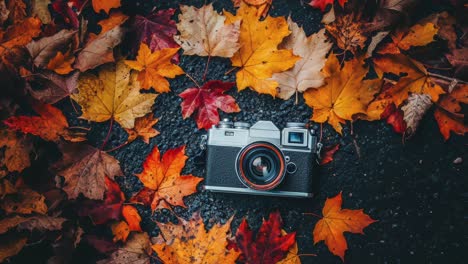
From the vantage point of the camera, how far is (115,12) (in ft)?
5.35

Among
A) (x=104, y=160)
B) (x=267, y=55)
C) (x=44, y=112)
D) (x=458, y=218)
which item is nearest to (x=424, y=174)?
(x=458, y=218)

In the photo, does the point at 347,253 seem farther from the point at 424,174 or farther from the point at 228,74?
the point at 228,74

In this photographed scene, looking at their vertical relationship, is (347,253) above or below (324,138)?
below

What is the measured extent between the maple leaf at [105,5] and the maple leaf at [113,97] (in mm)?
205

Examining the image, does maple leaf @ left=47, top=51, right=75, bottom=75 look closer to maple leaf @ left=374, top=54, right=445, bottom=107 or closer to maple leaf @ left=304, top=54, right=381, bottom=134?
maple leaf @ left=304, top=54, right=381, bottom=134

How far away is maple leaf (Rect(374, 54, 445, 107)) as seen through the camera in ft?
4.98

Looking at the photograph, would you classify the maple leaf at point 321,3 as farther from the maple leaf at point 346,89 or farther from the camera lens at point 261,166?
the camera lens at point 261,166

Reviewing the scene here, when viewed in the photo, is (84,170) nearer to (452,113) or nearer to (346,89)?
(346,89)

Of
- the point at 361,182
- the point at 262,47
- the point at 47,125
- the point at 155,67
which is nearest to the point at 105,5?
the point at 155,67

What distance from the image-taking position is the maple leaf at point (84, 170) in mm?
1558

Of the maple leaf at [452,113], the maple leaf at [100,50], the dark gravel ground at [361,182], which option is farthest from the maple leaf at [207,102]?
the maple leaf at [452,113]

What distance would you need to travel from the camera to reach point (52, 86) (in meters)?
1.62

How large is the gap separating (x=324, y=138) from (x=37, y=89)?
1.12m

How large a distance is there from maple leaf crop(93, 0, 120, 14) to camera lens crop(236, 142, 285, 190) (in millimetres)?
728
